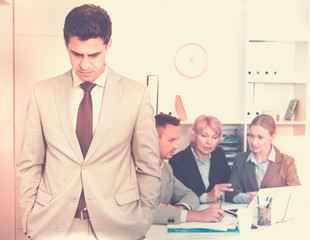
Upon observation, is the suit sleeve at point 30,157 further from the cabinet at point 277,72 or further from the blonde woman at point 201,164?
the cabinet at point 277,72

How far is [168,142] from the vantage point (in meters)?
2.33

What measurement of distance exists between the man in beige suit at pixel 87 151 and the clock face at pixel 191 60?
220 cm

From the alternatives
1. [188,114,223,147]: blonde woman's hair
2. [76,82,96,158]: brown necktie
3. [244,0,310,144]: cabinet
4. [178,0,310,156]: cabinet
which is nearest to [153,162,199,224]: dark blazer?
[188,114,223,147]: blonde woman's hair

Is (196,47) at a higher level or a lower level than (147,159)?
higher

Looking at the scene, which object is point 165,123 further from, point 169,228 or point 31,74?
point 31,74

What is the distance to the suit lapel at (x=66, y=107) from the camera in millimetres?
1442

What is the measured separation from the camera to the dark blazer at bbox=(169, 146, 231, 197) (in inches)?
105

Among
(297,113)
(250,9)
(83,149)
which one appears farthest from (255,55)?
(83,149)

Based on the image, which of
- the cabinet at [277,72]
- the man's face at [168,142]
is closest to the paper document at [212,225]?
the man's face at [168,142]

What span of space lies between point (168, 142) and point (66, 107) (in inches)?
38.2

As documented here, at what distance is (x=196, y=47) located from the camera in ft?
12.2

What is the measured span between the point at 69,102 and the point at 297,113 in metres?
2.79

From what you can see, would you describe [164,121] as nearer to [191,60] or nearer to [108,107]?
[108,107]

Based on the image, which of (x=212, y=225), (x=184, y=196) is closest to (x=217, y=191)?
(x=184, y=196)
